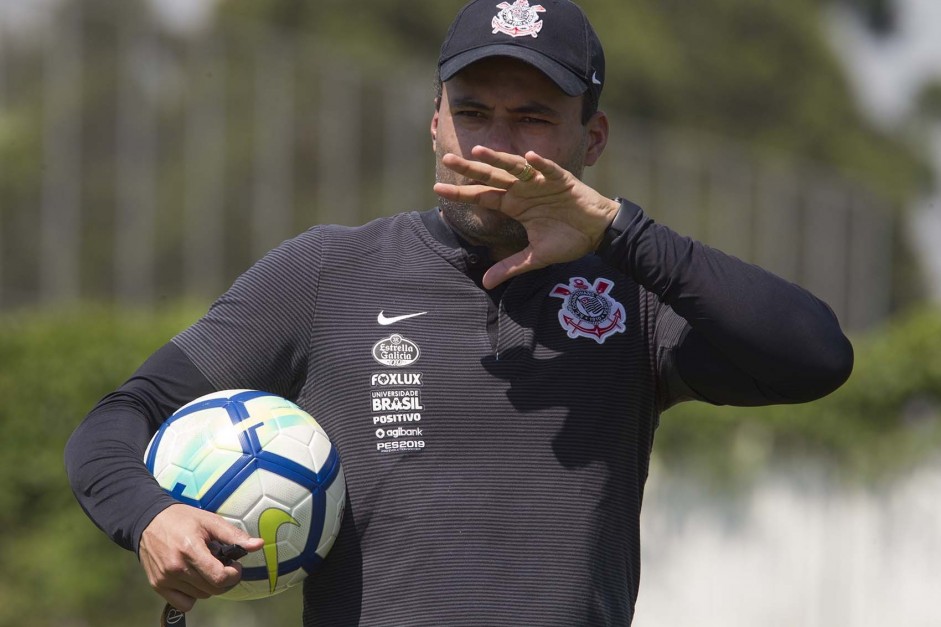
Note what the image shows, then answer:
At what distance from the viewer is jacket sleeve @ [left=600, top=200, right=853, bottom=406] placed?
3.17m

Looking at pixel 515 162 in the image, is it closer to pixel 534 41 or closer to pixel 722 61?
pixel 534 41

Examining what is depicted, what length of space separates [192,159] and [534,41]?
1485cm

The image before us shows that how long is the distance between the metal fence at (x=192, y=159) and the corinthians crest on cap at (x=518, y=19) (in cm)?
1150

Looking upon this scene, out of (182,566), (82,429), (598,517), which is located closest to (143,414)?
(82,429)

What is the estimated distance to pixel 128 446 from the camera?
10.4 feet

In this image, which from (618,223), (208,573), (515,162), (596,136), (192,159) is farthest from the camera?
(192,159)

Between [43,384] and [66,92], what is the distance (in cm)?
600

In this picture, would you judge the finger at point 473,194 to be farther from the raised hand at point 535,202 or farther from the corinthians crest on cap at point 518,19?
the corinthians crest on cap at point 518,19

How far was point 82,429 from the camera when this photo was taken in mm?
3227

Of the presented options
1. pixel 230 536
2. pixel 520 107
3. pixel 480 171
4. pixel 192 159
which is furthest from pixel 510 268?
pixel 192 159

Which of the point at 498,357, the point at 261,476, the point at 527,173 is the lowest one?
the point at 261,476

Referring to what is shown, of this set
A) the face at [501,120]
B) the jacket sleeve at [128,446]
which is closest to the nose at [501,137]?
the face at [501,120]

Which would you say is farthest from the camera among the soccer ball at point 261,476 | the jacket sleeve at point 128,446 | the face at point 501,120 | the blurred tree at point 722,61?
the blurred tree at point 722,61

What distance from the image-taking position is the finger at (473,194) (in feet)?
10.4
